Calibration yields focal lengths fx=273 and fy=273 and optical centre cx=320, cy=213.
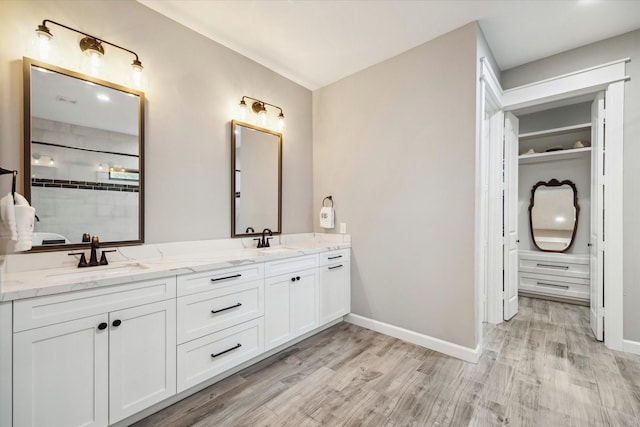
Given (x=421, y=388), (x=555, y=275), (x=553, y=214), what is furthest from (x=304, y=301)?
(x=553, y=214)

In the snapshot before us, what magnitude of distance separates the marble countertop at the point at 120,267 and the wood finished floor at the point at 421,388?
894 millimetres

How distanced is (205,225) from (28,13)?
1.71m

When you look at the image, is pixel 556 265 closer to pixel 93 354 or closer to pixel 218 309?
pixel 218 309

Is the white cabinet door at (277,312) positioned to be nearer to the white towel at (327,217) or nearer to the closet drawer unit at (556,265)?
the white towel at (327,217)

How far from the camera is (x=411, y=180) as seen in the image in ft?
8.88

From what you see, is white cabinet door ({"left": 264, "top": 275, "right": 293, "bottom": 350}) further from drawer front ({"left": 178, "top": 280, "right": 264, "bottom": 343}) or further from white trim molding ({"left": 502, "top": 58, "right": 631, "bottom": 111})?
white trim molding ({"left": 502, "top": 58, "right": 631, "bottom": 111})

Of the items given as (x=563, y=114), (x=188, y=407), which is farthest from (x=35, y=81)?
(x=563, y=114)

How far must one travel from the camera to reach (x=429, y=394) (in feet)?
6.29

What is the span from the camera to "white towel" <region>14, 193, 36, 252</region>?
1.34m

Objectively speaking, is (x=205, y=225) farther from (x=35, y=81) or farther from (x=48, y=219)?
(x=35, y=81)

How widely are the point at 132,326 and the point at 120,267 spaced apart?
452 millimetres

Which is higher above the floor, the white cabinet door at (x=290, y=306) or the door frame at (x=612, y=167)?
the door frame at (x=612, y=167)

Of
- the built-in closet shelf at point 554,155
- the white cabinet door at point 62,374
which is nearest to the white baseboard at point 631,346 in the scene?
the built-in closet shelf at point 554,155

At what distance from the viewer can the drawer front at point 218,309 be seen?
1785 mm
